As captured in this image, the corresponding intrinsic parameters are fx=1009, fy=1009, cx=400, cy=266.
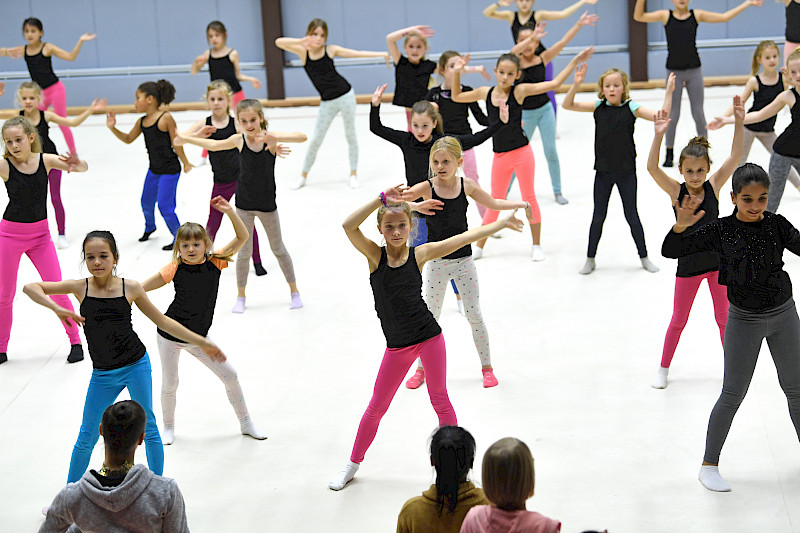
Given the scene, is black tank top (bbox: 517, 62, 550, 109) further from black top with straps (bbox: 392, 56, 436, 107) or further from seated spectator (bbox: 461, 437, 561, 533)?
seated spectator (bbox: 461, 437, 561, 533)

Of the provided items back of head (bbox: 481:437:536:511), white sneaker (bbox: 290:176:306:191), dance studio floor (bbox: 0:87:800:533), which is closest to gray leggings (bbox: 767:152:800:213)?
dance studio floor (bbox: 0:87:800:533)

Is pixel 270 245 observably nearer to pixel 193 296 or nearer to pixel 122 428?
pixel 193 296

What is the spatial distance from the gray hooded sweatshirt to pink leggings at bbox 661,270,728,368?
336cm

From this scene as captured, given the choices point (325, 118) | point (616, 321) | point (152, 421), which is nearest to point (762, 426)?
point (616, 321)

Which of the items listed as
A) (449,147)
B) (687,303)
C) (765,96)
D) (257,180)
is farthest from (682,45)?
(449,147)

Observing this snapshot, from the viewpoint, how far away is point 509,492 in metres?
3.05

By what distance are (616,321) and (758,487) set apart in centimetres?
224

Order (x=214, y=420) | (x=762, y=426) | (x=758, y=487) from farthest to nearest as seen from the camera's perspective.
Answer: (x=214, y=420) < (x=762, y=426) < (x=758, y=487)

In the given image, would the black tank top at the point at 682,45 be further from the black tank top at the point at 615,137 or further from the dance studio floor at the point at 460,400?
the black tank top at the point at 615,137

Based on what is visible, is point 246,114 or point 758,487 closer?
point 758,487

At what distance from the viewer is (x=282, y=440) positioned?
217 inches

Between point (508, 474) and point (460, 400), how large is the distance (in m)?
2.83

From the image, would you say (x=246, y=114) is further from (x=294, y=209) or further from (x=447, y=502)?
(x=447, y=502)

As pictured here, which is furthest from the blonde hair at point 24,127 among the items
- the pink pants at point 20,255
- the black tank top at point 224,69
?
the black tank top at point 224,69
